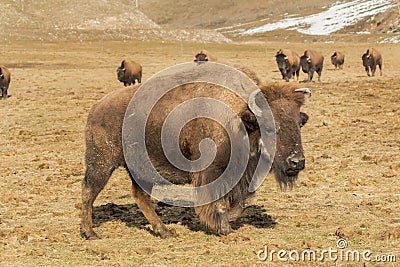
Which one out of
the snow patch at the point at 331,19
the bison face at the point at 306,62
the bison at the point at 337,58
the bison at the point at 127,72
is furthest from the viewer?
the snow patch at the point at 331,19

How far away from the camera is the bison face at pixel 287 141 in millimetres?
6730

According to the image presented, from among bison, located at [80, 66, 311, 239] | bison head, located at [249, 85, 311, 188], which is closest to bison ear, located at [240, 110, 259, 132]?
bison, located at [80, 66, 311, 239]

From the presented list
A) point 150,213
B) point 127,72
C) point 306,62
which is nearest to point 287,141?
point 150,213

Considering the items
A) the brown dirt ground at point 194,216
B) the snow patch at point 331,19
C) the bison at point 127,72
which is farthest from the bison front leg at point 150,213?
the snow patch at point 331,19

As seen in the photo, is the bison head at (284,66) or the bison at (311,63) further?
the bison head at (284,66)

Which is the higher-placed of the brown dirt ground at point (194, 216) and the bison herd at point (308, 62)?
the bison herd at point (308, 62)

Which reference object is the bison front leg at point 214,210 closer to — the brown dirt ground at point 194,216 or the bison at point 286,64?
the brown dirt ground at point 194,216

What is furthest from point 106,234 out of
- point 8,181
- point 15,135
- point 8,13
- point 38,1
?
point 38,1

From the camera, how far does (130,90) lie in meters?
7.99

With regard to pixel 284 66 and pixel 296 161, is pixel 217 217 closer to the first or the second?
pixel 296 161

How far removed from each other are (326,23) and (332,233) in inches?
5572

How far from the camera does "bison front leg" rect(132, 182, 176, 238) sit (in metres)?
7.45

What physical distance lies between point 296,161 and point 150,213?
91.1 inches

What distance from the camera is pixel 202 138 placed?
7.20 meters
